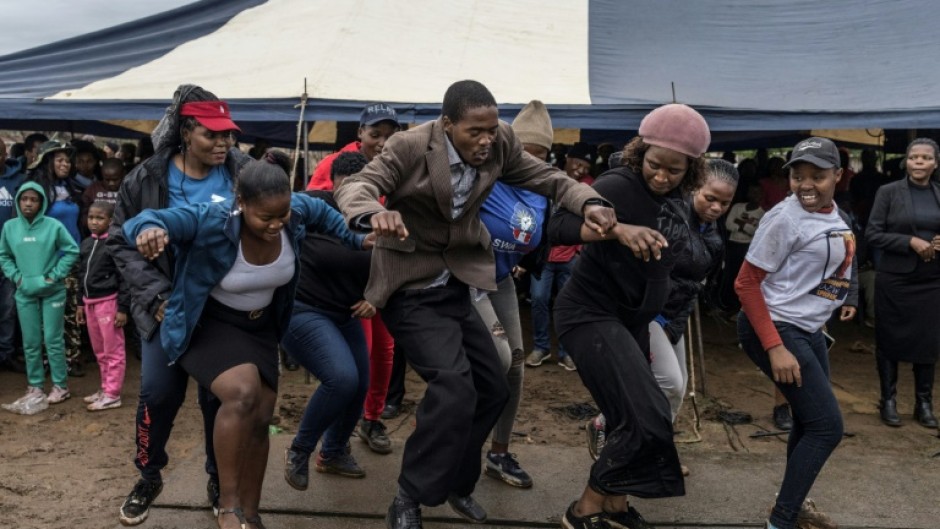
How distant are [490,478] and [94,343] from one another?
10.4 ft

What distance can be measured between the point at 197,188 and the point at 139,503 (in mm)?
1376

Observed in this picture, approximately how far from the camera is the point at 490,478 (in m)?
4.57

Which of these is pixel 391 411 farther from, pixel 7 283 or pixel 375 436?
pixel 7 283

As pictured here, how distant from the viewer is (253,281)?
3461 millimetres

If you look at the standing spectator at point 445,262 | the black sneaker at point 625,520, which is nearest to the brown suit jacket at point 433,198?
the standing spectator at point 445,262

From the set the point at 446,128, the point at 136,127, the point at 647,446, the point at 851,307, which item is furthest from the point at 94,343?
the point at 136,127

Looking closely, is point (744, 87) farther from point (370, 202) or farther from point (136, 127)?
point (136, 127)

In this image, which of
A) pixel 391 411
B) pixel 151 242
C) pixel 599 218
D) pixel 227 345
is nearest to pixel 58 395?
pixel 391 411

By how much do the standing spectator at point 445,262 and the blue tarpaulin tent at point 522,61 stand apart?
3362 mm

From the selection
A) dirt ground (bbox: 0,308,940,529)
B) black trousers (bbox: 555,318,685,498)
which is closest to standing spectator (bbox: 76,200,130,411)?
dirt ground (bbox: 0,308,940,529)

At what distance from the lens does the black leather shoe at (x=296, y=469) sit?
4191 millimetres

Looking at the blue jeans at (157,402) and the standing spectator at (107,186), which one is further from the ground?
the standing spectator at (107,186)

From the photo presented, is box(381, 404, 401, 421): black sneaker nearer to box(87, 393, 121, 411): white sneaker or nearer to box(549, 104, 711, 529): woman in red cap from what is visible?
box(87, 393, 121, 411): white sneaker

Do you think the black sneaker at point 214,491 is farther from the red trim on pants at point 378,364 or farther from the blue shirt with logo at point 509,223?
the blue shirt with logo at point 509,223
